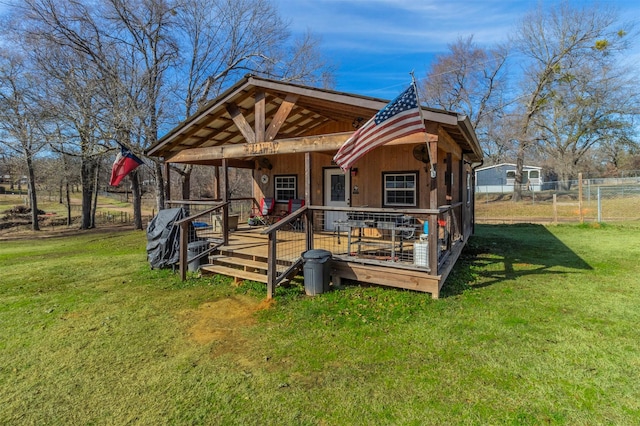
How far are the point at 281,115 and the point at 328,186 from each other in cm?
352

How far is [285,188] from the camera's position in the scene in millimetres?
10852

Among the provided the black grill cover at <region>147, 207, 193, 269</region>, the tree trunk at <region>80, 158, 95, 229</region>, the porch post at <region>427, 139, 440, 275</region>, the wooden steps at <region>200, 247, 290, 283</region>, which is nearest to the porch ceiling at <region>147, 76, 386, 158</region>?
the porch post at <region>427, 139, 440, 275</region>

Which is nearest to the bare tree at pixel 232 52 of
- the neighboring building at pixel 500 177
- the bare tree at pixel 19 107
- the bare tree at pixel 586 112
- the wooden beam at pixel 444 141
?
the bare tree at pixel 19 107

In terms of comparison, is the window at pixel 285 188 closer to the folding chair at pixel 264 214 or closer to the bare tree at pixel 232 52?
the folding chair at pixel 264 214

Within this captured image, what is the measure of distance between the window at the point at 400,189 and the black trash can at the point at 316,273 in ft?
12.4

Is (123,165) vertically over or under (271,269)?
over

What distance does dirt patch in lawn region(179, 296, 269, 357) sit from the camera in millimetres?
4141

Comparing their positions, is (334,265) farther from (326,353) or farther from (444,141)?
(444,141)

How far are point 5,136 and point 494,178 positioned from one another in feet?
142

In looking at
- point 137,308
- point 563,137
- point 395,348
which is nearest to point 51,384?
point 137,308

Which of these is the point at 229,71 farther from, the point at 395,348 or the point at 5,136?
the point at 395,348

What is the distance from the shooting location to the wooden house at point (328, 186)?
5.65 meters

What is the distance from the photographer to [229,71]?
18812 millimetres

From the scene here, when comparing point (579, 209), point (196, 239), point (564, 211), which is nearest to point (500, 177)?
point (564, 211)
